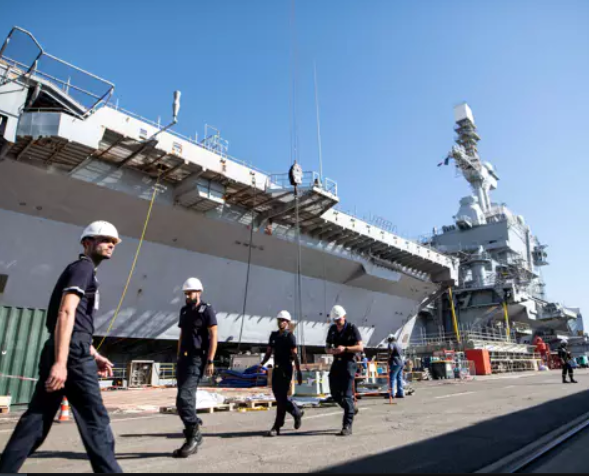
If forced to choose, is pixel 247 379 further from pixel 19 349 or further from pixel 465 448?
pixel 465 448

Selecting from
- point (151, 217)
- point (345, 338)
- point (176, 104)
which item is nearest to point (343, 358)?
point (345, 338)

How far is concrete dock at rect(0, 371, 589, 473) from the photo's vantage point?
3441mm

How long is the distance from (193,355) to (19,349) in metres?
7.07

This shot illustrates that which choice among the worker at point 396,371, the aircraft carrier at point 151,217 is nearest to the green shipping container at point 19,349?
the aircraft carrier at point 151,217

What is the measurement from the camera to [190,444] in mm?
3900

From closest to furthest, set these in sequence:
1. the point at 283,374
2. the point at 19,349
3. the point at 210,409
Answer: the point at 283,374 → the point at 210,409 → the point at 19,349

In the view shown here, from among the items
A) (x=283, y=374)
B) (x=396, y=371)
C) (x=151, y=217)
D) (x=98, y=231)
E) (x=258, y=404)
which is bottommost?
(x=258, y=404)

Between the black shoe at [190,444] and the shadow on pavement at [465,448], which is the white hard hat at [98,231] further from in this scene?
the shadow on pavement at [465,448]

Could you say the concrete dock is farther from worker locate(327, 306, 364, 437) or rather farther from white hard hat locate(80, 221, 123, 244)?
white hard hat locate(80, 221, 123, 244)

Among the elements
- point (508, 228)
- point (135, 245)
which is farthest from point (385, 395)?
point (508, 228)

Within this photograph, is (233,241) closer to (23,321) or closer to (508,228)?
(23,321)

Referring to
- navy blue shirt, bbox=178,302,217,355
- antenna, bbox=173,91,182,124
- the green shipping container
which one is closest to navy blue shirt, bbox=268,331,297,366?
navy blue shirt, bbox=178,302,217,355

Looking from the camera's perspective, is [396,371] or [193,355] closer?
[193,355]

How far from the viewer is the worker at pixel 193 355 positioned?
13.0 ft
